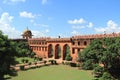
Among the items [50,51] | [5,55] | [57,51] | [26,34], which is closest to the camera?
[5,55]

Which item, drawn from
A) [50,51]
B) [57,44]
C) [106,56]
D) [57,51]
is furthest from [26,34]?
[106,56]

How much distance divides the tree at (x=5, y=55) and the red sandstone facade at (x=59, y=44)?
79.8 feet

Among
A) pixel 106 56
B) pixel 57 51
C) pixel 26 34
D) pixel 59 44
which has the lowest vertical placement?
pixel 106 56

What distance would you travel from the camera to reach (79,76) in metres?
31.3

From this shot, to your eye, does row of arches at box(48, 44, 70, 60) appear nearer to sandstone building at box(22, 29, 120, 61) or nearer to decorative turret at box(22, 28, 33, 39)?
sandstone building at box(22, 29, 120, 61)

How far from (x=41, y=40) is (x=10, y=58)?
42.2m

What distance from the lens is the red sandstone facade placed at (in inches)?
1772

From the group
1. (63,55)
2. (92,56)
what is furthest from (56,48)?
(92,56)

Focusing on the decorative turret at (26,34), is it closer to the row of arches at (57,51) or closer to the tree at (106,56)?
the row of arches at (57,51)

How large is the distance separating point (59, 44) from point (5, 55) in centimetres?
3575

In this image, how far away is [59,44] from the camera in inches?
2089

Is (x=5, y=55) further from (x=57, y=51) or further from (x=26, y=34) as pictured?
(x=26, y=34)

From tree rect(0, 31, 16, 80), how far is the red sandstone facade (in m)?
24.3


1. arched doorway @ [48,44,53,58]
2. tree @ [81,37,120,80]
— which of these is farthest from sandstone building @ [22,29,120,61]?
tree @ [81,37,120,80]
